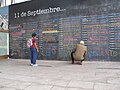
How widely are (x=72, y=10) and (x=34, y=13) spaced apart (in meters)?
2.86

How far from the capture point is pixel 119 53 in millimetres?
11391

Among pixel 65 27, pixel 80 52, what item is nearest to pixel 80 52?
pixel 80 52

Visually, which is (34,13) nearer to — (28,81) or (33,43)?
(33,43)

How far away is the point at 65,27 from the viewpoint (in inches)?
523

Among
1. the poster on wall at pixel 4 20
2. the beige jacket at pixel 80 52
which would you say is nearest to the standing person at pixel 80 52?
the beige jacket at pixel 80 52

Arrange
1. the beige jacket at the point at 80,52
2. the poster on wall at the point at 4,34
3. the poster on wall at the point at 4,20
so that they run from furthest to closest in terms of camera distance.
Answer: the poster on wall at the point at 4,20
the poster on wall at the point at 4,34
the beige jacket at the point at 80,52

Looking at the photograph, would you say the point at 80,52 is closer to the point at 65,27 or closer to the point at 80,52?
the point at 80,52

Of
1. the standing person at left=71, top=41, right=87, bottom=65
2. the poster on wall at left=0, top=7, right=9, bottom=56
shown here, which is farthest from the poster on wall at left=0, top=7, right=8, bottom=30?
the standing person at left=71, top=41, right=87, bottom=65

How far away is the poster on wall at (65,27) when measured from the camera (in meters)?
11.7

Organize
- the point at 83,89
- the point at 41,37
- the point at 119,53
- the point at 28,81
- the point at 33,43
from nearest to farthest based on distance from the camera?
1. the point at 83,89
2. the point at 28,81
3. the point at 119,53
4. the point at 33,43
5. the point at 41,37

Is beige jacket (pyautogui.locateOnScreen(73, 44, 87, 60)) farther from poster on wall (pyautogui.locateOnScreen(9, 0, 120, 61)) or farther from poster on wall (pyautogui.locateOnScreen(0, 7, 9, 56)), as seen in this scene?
poster on wall (pyautogui.locateOnScreen(0, 7, 9, 56))

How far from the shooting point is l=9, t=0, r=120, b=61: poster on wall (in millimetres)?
11703

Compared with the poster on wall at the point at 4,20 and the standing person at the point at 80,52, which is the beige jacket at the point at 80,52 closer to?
the standing person at the point at 80,52

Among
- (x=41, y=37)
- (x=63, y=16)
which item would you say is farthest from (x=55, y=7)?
Result: (x=41, y=37)
